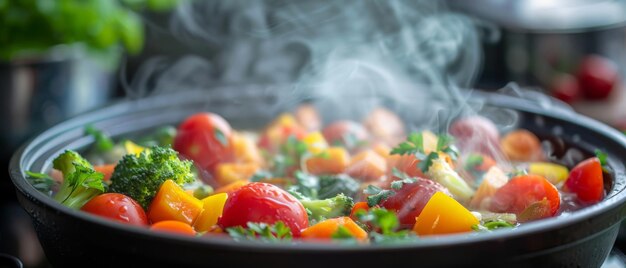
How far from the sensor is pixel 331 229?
1743 millimetres

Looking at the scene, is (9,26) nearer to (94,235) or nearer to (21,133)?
(21,133)

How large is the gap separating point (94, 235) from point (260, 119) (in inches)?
60.0

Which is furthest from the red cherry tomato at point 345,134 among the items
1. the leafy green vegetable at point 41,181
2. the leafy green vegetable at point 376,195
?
the leafy green vegetable at point 41,181

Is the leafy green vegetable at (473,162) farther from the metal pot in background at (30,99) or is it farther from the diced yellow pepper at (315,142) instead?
the metal pot in background at (30,99)

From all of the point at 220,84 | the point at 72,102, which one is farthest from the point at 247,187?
the point at 72,102

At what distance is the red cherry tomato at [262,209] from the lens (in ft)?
5.94

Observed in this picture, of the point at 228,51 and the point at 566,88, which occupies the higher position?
the point at 228,51

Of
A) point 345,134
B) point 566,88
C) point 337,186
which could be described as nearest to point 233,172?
point 337,186

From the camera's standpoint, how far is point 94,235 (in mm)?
1648

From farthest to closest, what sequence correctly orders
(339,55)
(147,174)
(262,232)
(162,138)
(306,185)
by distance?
(339,55) → (162,138) → (306,185) → (147,174) → (262,232)

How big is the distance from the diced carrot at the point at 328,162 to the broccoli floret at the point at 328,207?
0.45 meters

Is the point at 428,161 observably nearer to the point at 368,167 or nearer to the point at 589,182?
the point at 368,167

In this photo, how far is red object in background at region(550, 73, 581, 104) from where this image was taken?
15.2 ft

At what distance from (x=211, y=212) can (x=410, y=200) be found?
19.8 inches
